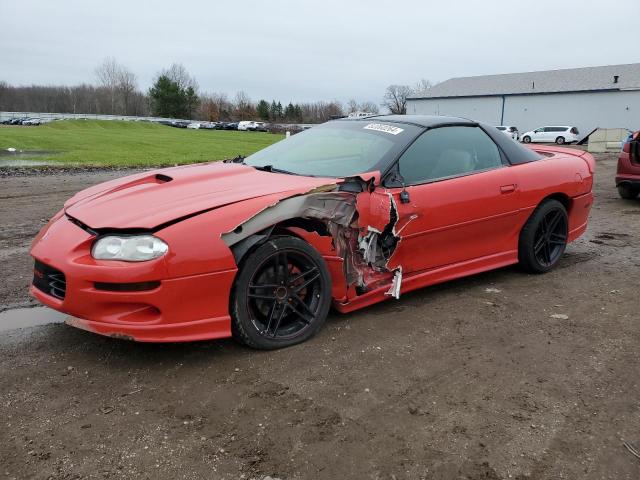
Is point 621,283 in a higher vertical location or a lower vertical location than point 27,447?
higher

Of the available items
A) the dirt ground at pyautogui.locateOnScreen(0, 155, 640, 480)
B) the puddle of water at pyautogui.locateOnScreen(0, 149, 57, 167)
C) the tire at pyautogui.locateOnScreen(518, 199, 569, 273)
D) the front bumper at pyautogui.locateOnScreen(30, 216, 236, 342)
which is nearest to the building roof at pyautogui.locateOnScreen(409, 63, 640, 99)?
the puddle of water at pyautogui.locateOnScreen(0, 149, 57, 167)

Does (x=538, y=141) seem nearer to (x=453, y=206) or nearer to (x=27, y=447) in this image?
(x=453, y=206)

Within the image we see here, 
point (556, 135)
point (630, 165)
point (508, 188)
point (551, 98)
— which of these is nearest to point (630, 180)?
point (630, 165)

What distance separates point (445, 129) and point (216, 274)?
2.38 meters

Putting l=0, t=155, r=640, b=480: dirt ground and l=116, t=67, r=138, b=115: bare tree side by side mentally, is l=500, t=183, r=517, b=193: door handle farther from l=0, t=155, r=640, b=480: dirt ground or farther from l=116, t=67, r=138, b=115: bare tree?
l=116, t=67, r=138, b=115: bare tree

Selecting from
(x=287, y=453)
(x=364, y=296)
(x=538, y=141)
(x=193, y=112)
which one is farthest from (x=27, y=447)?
(x=193, y=112)

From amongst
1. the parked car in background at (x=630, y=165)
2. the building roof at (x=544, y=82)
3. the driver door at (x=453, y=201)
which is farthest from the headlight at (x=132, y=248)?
the building roof at (x=544, y=82)

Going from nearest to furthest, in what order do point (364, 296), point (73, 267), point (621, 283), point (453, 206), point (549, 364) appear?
1. point (73, 267)
2. point (549, 364)
3. point (364, 296)
4. point (453, 206)
5. point (621, 283)

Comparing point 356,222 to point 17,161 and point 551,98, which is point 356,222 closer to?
point 17,161

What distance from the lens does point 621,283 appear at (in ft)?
15.1

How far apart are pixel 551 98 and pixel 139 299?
5586 centimetres

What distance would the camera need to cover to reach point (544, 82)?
54.3m

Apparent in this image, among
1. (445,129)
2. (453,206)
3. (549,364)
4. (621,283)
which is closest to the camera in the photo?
(549,364)

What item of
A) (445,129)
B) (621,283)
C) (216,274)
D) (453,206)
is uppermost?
(445,129)
